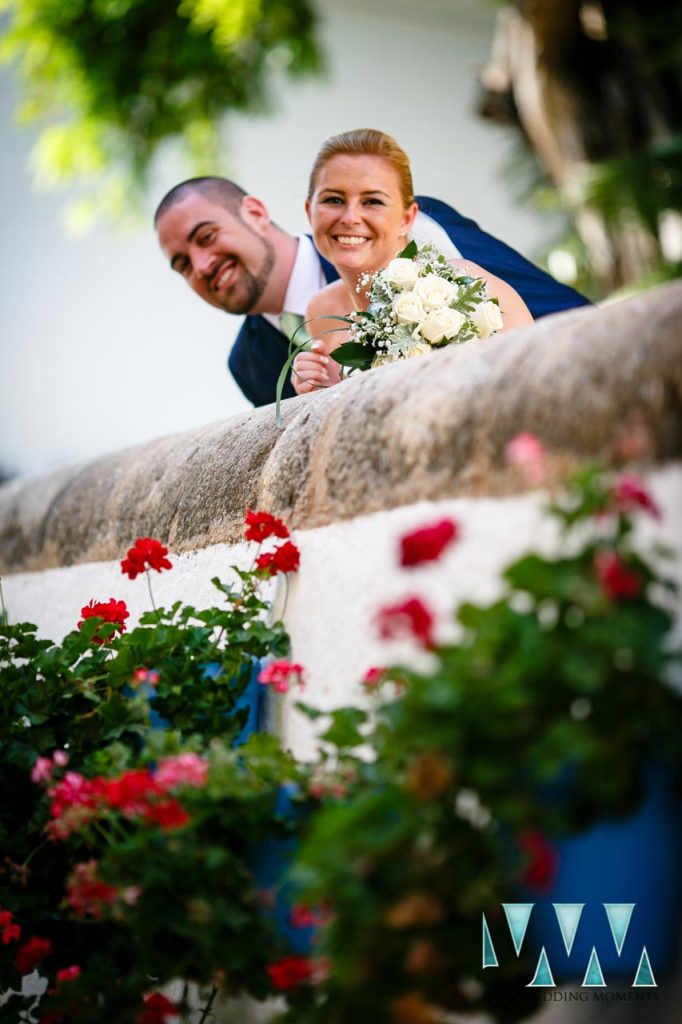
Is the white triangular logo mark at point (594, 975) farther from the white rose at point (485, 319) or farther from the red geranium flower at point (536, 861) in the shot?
the white rose at point (485, 319)

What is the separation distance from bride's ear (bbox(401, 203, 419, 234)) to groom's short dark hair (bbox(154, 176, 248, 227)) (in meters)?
0.88

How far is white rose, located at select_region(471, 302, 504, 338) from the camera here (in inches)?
87.8

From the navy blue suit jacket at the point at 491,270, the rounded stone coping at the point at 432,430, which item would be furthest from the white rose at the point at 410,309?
the navy blue suit jacket at the point at 491,270

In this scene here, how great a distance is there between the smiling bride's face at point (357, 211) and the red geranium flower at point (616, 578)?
168 centimetres

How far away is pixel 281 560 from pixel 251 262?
1.98 meters

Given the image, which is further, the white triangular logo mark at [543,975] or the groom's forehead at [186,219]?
the groom's forehead at [186,219]

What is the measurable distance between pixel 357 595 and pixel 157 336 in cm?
562

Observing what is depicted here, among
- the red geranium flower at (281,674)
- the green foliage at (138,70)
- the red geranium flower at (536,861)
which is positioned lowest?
the red geranium flower at (536,861)

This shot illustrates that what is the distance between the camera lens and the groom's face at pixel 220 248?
335 cm

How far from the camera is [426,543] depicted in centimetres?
108

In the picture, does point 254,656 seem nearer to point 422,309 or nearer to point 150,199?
point 422,309

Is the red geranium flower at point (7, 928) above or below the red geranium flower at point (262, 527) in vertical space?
below

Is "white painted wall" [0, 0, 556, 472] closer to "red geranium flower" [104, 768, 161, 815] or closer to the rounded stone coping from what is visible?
the rounded stone coping

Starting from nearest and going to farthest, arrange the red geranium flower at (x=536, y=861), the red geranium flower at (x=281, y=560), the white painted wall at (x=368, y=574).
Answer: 1. the red geranium flower at (x=536, y=861)
2. the white painted wall at (x=368, y=574)
3. the red geranium flower at (x=281, y=560)
